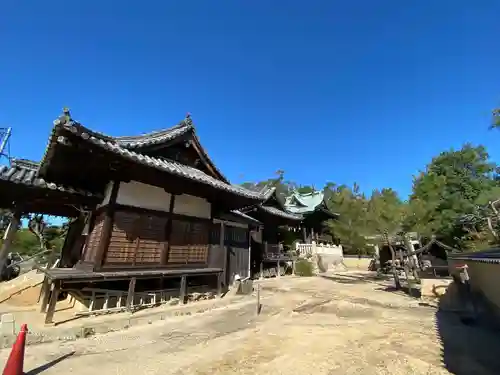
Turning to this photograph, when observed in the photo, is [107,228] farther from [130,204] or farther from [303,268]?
[303,268]

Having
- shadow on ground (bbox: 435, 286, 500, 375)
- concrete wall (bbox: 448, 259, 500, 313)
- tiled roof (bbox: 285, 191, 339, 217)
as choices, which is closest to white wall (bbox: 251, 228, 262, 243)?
tiled roof (bbox: 285, 191, 339, 217)

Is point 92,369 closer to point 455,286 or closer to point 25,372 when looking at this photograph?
point 25,372

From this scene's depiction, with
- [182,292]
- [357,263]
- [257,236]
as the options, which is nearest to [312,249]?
[257,236]

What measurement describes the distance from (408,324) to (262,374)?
5.99 metres

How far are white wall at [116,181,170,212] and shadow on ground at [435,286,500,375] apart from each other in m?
9.38

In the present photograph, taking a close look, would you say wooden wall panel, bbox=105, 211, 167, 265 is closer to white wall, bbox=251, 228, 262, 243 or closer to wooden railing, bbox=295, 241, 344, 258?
white wall, bbox=251, 228, 262, 243

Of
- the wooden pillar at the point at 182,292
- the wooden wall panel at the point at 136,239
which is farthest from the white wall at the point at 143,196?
the wooden pillar at the point at 182,292

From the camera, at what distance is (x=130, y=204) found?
30.4 ft

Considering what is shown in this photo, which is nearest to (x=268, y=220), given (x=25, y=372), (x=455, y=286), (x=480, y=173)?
(x=455, y=286)

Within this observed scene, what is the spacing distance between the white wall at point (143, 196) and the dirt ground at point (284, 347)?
4066 mm

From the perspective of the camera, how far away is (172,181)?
9.88m

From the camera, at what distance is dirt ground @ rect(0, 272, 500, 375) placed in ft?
16.6

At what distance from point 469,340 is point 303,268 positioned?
710 inches

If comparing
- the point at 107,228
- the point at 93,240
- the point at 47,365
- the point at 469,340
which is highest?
the point at 107,228
